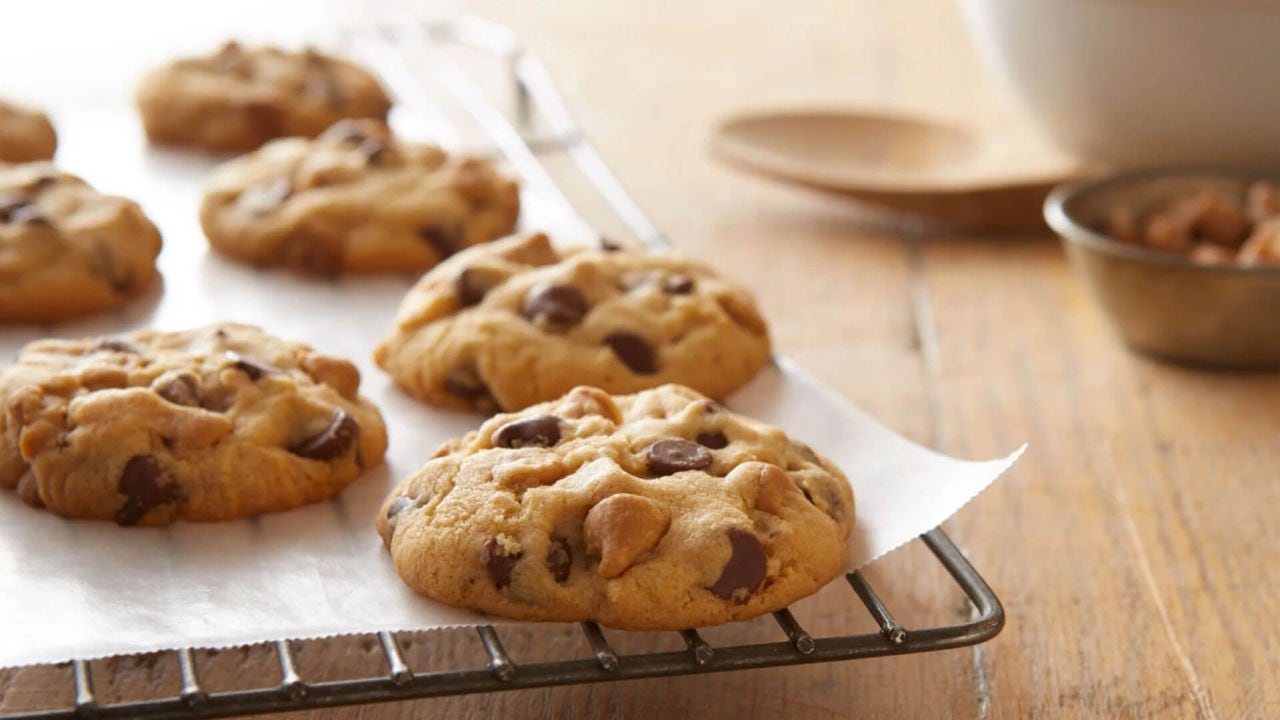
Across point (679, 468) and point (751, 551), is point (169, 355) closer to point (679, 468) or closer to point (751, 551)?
point (679, 468)

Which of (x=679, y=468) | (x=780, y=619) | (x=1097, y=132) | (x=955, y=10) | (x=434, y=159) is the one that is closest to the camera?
(x=780, y=619)

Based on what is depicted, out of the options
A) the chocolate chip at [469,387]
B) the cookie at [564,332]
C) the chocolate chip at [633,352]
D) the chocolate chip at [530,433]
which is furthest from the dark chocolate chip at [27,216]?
the chocolate chip at [530,433]

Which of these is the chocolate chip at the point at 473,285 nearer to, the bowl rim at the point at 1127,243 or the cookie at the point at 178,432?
the cookie at the point at 178,432

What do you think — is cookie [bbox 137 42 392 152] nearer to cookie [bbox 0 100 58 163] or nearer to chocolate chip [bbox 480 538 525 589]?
cookie [bbox 0 100 58 163]

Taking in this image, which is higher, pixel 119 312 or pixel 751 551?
pixel 751 551

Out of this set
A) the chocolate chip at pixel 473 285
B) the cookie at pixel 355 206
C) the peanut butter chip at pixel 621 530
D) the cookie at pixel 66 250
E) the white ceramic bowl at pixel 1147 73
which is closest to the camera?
the peanut butter chip at pixel 621 530

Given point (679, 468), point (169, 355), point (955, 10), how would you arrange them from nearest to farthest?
1. point (679, 468)
2. point (169, 355)
3. point (955, 10)

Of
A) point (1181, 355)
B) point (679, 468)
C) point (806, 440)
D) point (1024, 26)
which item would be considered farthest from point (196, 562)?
point (1024, 26)

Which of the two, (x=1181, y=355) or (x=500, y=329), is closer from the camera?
(x=500, y=329)
